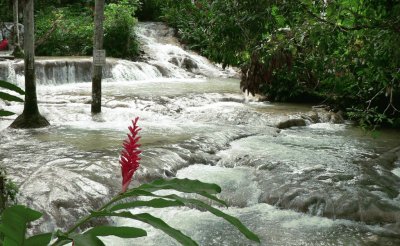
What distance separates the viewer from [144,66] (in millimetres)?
16906

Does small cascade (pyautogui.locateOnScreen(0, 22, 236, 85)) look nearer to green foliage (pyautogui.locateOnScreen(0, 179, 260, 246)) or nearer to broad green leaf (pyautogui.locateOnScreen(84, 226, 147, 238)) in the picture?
green foliage (pyautogui.locateOnScreen(0, 179, 260, 246))

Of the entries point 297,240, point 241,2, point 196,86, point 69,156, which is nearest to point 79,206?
point 69,156

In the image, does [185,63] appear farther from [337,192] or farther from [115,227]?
[115,227]

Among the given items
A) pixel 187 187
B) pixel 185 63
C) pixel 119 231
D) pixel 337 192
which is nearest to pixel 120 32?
pixel 185 63

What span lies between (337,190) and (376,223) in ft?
2.39

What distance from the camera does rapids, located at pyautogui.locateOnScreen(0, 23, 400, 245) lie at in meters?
5.03

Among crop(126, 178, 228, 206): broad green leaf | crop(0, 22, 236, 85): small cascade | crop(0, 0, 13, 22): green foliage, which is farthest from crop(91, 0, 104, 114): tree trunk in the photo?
crop(0, 0, 13, 22): green foliage

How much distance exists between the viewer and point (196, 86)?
1499 centimetres

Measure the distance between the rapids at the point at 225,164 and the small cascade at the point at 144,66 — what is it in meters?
1.82

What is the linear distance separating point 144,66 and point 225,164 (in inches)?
410

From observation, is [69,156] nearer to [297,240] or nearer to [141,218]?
[297,240]

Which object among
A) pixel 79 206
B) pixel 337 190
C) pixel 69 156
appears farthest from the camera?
pixel 69 156

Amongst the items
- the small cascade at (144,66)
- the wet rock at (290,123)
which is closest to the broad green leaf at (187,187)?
the wet rock at (290,123)

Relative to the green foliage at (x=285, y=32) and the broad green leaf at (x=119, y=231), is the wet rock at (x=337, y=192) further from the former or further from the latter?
the broad green leaf at (x=119, y=231)
